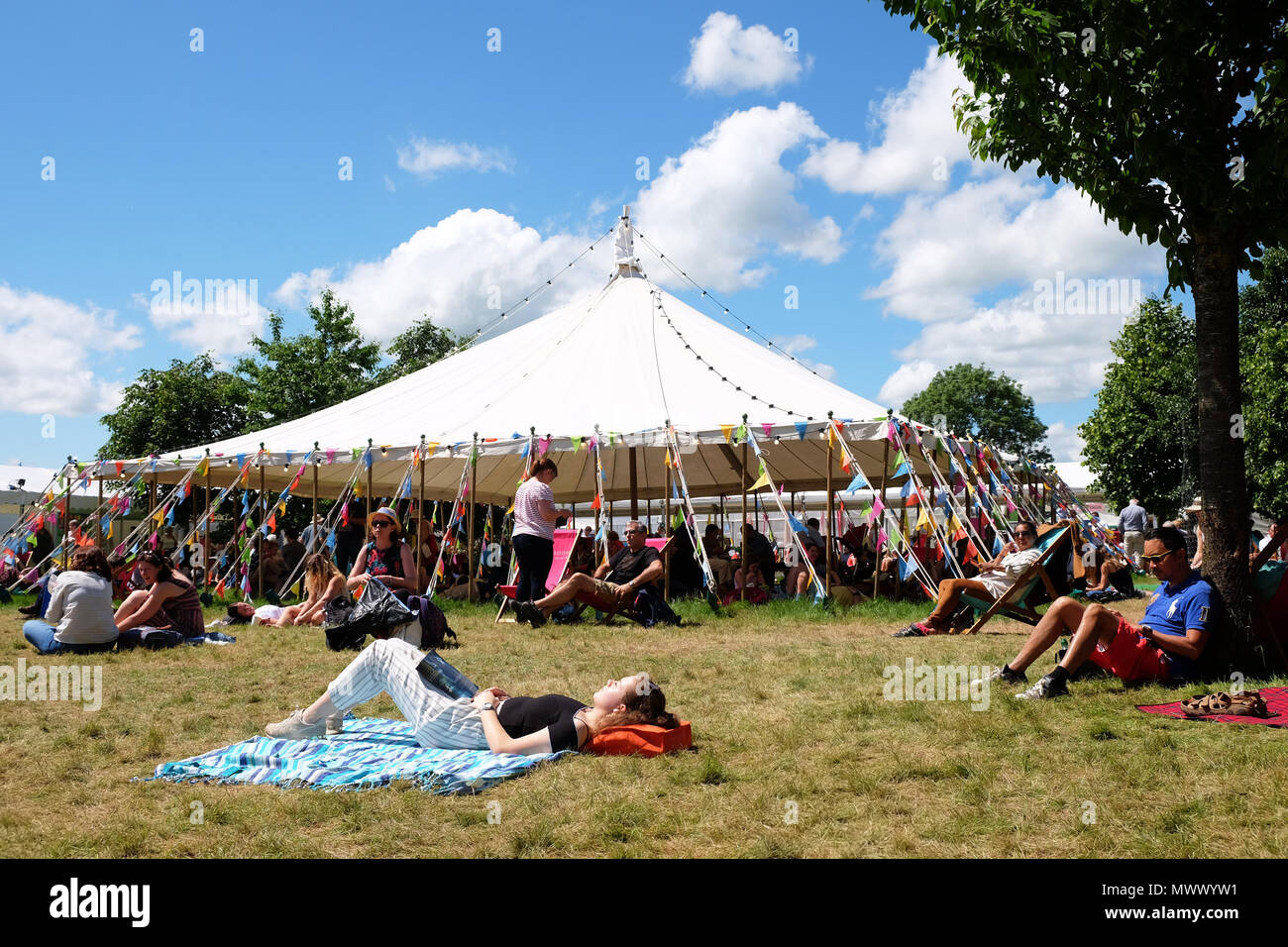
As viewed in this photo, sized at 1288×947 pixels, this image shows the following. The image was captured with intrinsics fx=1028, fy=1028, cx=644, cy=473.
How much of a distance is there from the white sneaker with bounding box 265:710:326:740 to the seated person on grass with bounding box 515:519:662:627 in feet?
14.4

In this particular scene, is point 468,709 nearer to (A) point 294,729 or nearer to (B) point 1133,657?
(A) point 294,729

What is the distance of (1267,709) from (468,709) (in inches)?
133

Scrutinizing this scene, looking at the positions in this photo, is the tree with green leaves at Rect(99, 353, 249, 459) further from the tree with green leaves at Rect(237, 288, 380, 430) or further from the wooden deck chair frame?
the wooden deck chair frame

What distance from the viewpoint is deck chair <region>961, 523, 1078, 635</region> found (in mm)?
7133

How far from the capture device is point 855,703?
16.1 feet

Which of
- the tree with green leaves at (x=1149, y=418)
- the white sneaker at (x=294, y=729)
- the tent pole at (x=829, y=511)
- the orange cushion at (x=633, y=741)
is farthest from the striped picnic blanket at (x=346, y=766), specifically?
the tree with green leaves at (x=1149, y=418)

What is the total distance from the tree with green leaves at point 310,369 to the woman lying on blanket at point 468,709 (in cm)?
2331

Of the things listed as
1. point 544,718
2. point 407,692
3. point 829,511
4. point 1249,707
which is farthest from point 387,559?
point 1249,707

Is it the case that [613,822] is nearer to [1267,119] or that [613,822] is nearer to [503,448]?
[1267,119]

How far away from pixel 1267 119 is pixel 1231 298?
911 mm

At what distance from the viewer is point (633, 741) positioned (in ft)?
13.2

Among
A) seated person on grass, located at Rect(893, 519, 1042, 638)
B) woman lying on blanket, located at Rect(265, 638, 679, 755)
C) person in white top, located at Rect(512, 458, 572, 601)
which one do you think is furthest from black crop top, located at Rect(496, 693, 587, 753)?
person in white top, located at Rect(512, 458, 572, 601)

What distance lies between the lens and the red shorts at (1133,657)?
5023mm

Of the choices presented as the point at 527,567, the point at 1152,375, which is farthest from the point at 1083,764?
the point at 1152,375
